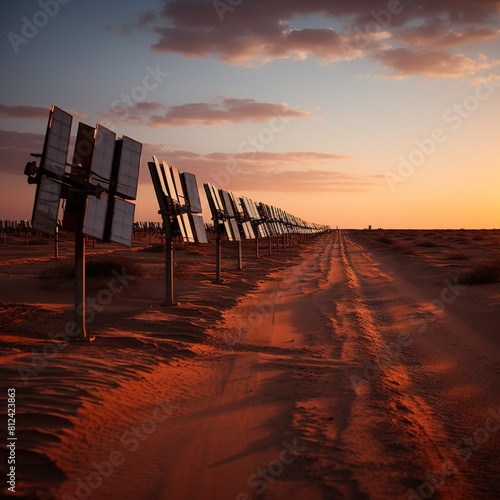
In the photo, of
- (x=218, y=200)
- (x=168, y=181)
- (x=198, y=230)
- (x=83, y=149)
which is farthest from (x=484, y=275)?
(x=83, y=149)

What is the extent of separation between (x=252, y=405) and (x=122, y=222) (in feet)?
17.2

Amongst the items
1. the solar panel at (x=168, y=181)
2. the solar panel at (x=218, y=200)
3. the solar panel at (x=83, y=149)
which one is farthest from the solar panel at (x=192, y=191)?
the solar panel at (x=83, y=149)

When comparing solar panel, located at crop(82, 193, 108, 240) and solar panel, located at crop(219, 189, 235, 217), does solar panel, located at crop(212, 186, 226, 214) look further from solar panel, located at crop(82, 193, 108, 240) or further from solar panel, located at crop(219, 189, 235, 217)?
solar panel, located at crop(82, 193, 108, 240)

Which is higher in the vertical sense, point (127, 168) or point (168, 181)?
point (168, 181)

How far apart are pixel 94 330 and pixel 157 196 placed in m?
4.88

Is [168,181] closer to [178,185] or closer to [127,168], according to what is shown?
[178,185]

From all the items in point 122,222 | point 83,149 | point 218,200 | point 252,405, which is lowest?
point 252,405

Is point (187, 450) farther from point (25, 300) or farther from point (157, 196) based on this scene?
point (25, 300)

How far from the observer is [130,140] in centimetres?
1065

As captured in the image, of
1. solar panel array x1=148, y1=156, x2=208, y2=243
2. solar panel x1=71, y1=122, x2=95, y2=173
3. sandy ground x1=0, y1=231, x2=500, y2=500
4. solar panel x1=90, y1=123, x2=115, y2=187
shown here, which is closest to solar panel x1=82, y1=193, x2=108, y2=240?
solar panel x1=90, y1=123, x2=115, y2=187

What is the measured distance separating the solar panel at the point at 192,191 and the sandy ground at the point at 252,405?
4.17 m

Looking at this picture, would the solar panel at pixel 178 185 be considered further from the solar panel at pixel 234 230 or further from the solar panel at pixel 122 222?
the solar panel at pixel 234 230

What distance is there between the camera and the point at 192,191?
16609mm

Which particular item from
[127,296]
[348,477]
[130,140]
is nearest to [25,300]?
[127,296]
